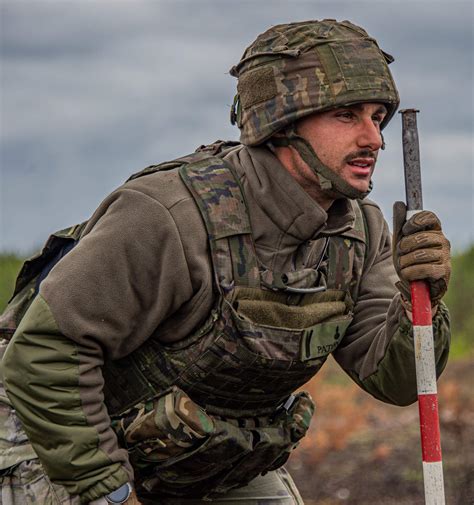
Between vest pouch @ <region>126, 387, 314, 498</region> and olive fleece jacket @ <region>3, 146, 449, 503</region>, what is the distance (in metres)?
0.22

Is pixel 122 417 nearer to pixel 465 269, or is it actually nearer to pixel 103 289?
pixel 103 289

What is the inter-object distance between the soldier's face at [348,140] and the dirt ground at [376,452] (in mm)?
3901

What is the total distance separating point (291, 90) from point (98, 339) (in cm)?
Result: 129

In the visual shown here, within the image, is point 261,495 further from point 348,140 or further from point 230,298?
point 348,140

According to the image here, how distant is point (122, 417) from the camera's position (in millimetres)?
5391

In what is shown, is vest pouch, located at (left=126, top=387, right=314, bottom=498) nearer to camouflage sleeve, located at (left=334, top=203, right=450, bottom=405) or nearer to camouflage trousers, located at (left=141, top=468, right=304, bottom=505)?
camouflage trousers, located at (left=141, top=468, right=304, bottom=505)

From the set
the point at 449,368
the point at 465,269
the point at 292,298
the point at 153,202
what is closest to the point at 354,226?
the point at 292,298

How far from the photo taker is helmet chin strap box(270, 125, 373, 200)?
5434 mm

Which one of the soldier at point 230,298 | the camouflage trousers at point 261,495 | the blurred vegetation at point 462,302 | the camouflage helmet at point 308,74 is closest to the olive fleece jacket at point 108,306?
the soldier at point 230,298

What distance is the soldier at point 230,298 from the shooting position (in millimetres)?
5027

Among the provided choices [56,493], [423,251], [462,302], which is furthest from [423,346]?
[462,302]

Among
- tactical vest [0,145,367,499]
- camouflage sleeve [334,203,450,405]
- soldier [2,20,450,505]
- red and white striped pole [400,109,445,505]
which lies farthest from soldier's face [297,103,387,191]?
camouflage sleeve [334,203,450,405]

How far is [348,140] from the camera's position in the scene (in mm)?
5430

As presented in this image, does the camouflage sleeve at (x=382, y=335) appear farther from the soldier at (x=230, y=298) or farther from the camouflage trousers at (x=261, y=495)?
the camouflage trousers at (x=261, y=495)
